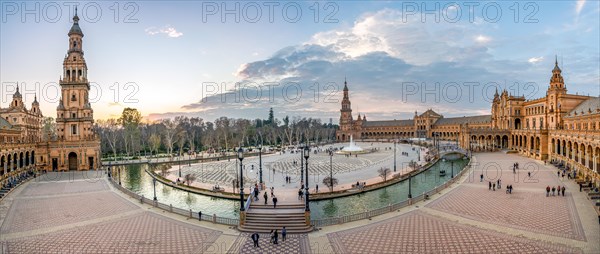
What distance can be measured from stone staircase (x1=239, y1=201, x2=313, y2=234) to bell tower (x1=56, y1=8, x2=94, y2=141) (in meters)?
42.0

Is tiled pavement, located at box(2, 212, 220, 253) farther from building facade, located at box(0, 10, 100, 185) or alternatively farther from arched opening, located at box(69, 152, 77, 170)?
arched opening, located at box(69, 152, 77, 170)

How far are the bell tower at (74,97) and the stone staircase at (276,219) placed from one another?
42.0 meters

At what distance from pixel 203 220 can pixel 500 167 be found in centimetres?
4048

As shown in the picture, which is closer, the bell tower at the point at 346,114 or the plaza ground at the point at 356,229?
the plaza ground at the point at 356,229

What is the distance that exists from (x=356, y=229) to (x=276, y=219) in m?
5.01

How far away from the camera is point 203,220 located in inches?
859

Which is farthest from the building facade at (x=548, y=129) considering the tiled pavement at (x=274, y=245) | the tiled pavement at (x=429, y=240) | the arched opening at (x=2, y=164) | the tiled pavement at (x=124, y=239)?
the arched opening at (x=2, y=164)

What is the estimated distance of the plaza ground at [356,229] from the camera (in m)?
17.0

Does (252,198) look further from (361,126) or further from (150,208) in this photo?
(361,126)

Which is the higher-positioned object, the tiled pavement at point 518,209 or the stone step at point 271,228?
the tiled pavement at point 518,209

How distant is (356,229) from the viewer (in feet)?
64.4

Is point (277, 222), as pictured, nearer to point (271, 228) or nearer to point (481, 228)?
point (271, 228)

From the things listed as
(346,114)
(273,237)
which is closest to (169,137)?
(273,237)

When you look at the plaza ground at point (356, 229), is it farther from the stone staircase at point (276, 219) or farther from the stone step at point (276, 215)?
the stone step at point (276, 215)
